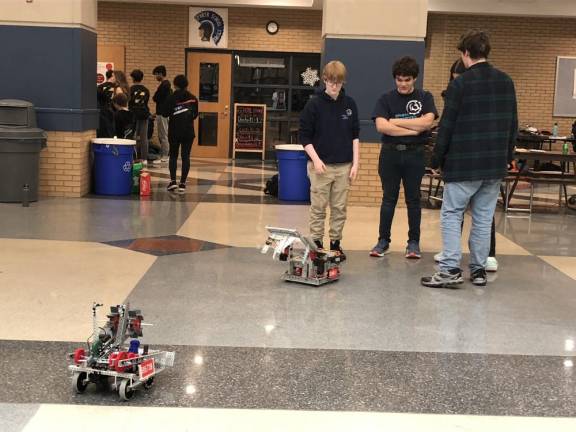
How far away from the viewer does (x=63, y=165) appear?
9.64 m

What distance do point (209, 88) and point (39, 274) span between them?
11763mm

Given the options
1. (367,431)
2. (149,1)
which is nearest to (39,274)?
(367,431)

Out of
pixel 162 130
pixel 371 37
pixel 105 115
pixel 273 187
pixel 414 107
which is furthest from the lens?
pixel 162 130

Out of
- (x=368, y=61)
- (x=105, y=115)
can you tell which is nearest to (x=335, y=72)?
(x=368, y=61)

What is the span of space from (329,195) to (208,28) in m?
11.4

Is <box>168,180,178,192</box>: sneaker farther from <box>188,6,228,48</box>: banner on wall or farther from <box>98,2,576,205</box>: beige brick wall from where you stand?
<box>188,6,228,48</box>: banner on wall

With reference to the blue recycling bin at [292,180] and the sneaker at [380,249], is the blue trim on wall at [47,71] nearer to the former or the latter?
the blue recycling bin at [292,180]

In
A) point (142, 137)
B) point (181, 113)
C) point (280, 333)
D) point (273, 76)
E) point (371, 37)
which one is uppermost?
point (371, 37)

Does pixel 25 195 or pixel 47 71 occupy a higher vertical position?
pixel 47 71

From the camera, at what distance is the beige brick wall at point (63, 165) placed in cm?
957

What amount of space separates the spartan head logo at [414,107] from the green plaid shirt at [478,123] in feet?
2.60

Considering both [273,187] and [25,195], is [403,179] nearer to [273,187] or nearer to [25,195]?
[273,187]

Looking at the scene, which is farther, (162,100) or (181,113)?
(162,100)

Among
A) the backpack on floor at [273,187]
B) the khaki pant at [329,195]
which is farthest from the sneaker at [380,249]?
the backpack on floor at [273,187]
